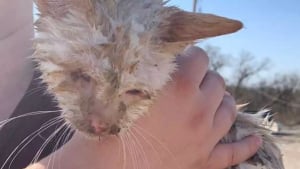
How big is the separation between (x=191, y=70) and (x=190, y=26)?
6.9 inches

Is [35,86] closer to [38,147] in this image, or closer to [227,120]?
[38,147]

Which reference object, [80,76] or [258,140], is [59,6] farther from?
[258,140]

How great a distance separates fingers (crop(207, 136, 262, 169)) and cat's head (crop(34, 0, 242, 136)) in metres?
0.29

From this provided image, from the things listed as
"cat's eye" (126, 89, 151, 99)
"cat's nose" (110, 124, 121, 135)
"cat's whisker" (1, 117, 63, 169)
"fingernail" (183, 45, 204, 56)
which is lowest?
"cat's whisker" (1, 117, 63, 169)

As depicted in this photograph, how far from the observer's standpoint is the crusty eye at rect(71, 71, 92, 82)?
4.56ft

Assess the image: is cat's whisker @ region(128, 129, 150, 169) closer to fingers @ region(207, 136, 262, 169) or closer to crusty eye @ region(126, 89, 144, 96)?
crusty eye @ region(126, 89, 144, 96)

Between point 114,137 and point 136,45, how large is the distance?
0.89 feet

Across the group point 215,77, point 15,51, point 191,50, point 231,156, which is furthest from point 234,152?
point 15,51

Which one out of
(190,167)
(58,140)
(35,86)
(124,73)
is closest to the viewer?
(124,73)

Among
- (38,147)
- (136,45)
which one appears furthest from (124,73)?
(38,147)

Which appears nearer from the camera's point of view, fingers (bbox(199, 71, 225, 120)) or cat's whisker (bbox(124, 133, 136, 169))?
cat's whisker (bbox(124, 133, 136, 169))

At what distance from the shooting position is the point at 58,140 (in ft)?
5.45

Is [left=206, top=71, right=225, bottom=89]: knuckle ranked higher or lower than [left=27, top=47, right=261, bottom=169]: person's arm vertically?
higher

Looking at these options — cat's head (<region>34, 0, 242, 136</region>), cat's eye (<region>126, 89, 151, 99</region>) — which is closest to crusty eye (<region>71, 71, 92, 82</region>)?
cat's head (<region>34, 0, 242, 136</region>)
